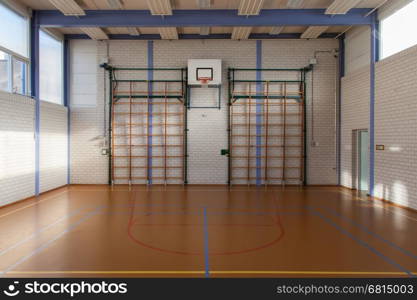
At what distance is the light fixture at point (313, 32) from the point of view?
10.4m

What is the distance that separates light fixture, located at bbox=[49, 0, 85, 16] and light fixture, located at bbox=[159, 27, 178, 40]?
260 centimetres

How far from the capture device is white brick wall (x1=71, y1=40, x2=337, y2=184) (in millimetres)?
11633

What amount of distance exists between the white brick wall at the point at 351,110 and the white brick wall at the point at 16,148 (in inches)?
390

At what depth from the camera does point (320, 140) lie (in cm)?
1169

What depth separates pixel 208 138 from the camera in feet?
38.3

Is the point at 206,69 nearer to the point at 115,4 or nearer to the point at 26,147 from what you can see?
the point at 115,4

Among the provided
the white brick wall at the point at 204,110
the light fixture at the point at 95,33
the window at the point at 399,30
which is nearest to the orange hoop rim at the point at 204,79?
the white brick wall at the point at 204,110

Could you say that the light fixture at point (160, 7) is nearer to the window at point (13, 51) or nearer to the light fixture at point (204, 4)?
the light fixture at point (204, 4)

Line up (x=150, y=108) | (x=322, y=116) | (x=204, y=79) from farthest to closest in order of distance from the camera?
1. (x=322, y=116)
2. (x=150, y=108)
3. (x=204, y=79)

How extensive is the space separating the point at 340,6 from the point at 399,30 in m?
1.67

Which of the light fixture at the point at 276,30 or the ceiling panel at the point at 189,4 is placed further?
the light fixture at the point at 276,30

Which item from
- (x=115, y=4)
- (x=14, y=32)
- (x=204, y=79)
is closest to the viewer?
(x=14, y=32)

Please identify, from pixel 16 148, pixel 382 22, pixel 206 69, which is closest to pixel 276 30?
pixel 206 69

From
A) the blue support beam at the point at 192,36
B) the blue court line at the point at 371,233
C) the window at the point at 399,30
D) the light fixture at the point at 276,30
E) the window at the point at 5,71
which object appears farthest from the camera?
the blue support beam at the point at 192,36
